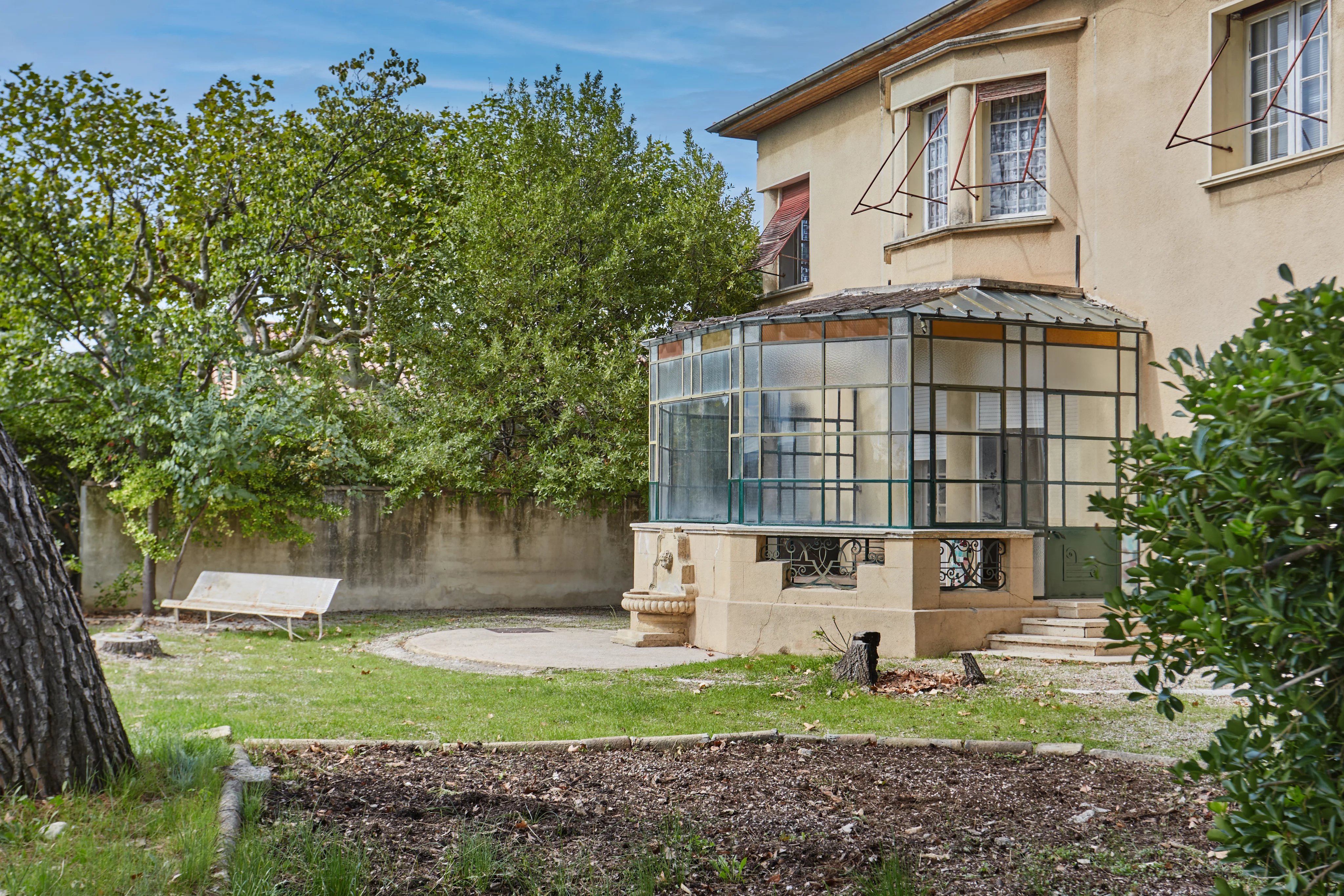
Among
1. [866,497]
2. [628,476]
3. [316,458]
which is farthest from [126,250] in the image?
[866,497]

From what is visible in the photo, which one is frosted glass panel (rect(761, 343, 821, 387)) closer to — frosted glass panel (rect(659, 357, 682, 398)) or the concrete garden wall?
frosted glass panel (rect(659, 357, 682, 398))

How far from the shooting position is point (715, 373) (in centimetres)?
1508

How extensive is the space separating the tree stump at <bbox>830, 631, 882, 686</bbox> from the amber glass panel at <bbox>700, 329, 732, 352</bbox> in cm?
559

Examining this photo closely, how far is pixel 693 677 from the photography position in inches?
445

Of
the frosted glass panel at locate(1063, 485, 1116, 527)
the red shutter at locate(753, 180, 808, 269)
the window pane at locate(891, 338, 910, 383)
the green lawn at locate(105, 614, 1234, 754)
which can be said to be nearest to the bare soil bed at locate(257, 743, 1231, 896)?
the green lawn at locate(105, 614, 1234, 754)

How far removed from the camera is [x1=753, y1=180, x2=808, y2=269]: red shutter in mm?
20141

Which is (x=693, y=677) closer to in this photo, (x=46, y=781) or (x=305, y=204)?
(x=46, y=781)

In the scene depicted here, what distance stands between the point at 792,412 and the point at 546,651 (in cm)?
461

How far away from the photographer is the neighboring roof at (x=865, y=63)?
16.2m

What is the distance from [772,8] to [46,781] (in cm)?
1563

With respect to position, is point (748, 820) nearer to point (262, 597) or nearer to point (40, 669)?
point (40, 669)

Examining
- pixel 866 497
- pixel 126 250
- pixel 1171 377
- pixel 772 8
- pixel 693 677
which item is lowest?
pixel 693 677

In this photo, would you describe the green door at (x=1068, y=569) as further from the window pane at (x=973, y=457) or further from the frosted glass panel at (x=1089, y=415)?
the frosted glass panel at (x=1089, y=415)

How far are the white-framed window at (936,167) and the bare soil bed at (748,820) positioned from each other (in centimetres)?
1146
